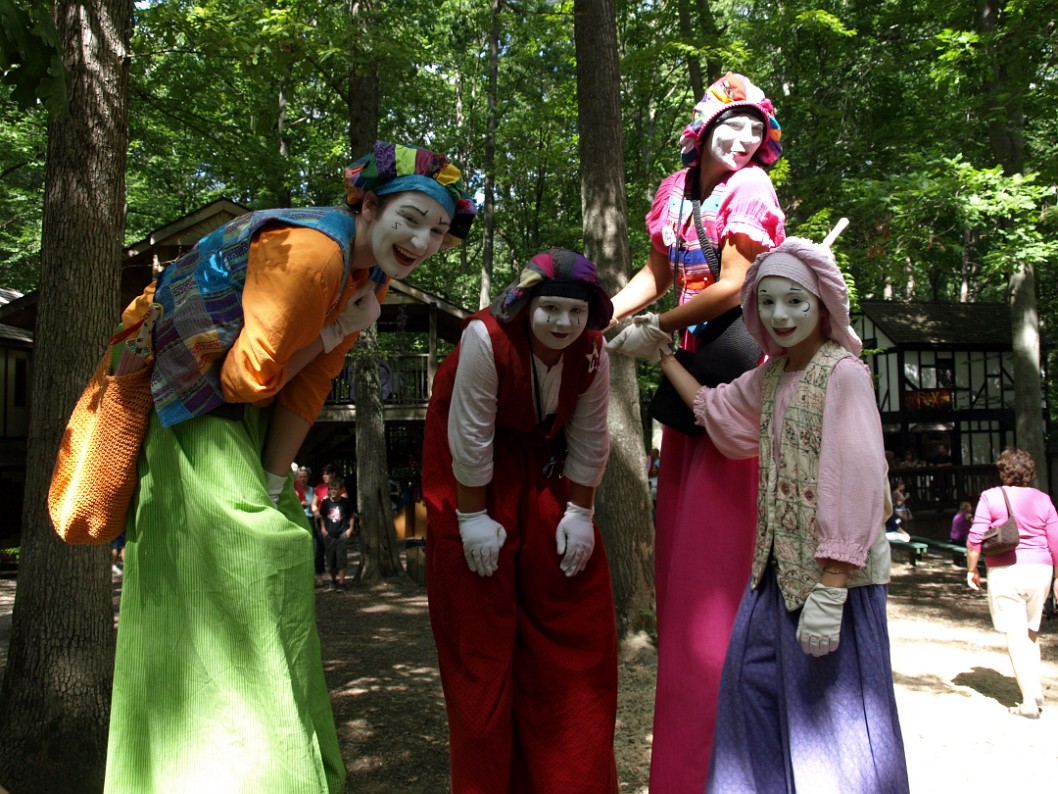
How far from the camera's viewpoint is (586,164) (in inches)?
279

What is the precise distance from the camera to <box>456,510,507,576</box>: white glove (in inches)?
116

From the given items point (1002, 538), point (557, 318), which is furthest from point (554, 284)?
point (1002, 538)

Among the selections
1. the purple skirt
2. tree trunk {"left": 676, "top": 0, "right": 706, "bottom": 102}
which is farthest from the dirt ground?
tree trunk {"left": 676, "top": 0, "right": 706, "bottom": 102}

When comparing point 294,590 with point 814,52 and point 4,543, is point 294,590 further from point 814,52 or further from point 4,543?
point 4,543

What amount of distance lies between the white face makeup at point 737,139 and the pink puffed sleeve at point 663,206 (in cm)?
20

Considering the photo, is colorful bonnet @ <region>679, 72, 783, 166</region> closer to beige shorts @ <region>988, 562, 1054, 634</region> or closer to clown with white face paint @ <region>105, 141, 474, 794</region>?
clown with white face paint @ <region>105, 141, 474, 794</region>

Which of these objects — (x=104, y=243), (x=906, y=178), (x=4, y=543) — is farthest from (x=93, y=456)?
(x=4, y=543)

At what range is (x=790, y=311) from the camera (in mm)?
2707

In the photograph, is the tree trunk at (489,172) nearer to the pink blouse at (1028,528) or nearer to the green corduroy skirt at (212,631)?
the pink blouse at (1028,528)

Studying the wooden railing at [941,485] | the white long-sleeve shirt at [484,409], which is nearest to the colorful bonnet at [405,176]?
the white long-sleeve shirt at [484,409]

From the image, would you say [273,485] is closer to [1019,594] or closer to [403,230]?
[403,230]

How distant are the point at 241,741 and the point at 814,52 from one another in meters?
14.8

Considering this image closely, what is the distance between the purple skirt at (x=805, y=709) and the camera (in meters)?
2.54

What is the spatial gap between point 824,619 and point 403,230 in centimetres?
153
